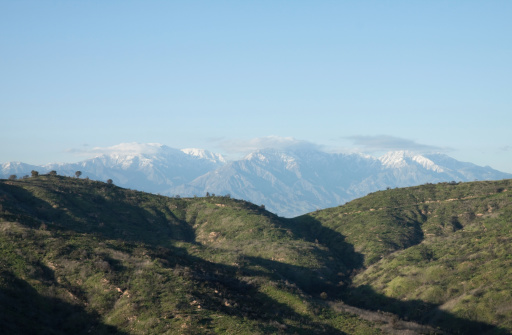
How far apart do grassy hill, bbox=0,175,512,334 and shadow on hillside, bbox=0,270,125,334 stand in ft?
0.48

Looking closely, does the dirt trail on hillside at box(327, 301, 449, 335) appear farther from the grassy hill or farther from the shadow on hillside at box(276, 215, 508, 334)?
the shadow on hillside at box(276, 215, 508, 334)

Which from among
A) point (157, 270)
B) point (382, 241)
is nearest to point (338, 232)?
point (382, 241)

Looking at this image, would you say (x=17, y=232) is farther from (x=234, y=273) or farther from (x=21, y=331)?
(x=234, y=273)

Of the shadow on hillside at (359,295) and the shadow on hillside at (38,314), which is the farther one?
the shadow on hillside at (359,295)

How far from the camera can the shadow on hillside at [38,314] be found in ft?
123

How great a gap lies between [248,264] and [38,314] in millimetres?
41255

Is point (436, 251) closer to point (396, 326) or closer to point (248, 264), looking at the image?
point (248, 264)

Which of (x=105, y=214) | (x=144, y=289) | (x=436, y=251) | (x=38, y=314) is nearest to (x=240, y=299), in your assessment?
(x=144, y=289)

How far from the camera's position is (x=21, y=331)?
119 feet

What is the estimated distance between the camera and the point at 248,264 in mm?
76812

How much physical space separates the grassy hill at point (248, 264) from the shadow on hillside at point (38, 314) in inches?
5.7

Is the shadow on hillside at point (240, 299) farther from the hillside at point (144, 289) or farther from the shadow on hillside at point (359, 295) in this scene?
the shadow on hillside at point (359, 295)

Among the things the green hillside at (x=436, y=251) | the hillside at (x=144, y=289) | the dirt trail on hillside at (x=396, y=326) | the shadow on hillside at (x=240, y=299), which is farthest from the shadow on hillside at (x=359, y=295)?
the shadow on hillside at (x=240, y=299)

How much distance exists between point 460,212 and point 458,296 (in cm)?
5454
